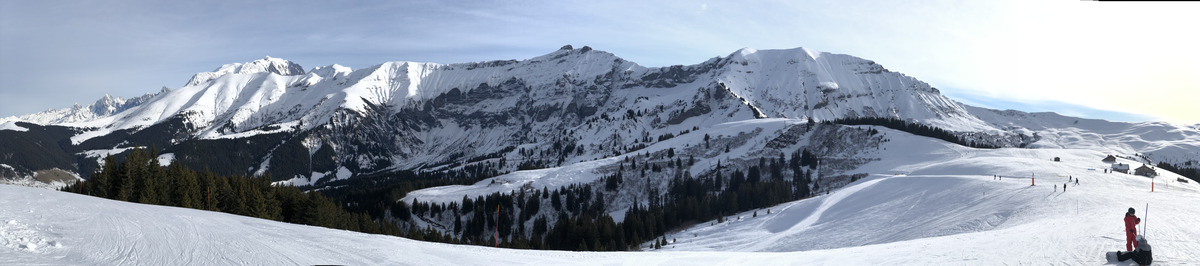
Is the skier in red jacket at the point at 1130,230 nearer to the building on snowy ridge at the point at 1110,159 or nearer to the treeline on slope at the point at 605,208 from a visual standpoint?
the treeline on slope at the point at 605,208

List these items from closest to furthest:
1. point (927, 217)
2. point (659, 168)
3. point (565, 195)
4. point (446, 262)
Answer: point (446, 262)
point (927, 217)
point (565, 195)
point (659, 168)

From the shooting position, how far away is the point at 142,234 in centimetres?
1666

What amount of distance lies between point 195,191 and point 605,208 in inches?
3881

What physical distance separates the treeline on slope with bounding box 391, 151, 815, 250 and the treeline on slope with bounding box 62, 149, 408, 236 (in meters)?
31.8

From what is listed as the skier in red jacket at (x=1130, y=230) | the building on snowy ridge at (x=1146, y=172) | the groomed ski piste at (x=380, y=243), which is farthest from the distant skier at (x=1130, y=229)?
the building on snowy ridge at (x=1146, y=172)

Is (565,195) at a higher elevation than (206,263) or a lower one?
lower

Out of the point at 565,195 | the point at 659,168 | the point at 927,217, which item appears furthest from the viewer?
the point at 659,168

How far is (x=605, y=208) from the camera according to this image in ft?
469

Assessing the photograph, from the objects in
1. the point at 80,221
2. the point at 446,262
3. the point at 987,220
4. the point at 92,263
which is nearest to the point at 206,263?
the point at 92,263

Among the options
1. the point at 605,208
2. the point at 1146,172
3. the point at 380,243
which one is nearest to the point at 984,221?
the point at 380,243

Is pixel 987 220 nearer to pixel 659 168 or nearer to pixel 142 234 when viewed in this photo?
pixel 142 234

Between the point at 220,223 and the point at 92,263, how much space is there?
20.7 ft

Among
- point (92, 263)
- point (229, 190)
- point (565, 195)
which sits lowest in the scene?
point (565, 195)

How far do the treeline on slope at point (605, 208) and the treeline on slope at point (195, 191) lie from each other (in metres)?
31.8
